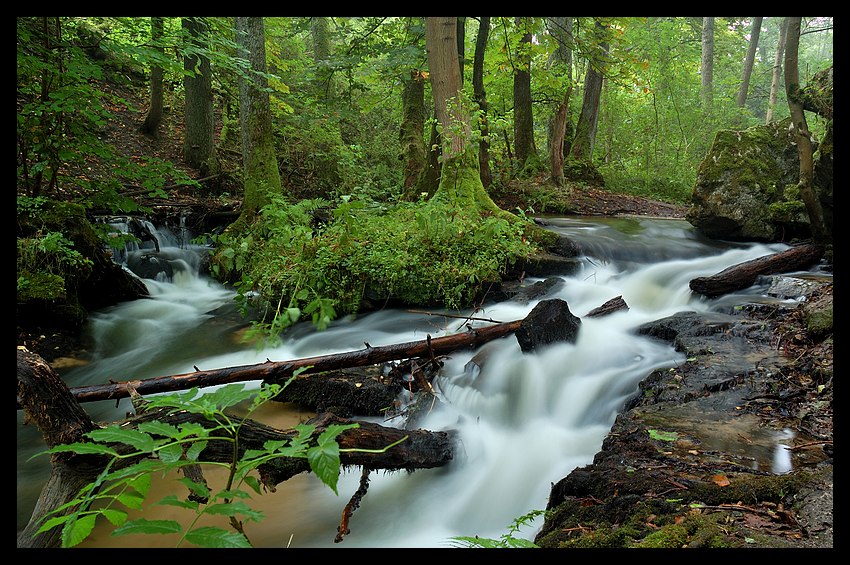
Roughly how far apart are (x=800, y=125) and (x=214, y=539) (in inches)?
300

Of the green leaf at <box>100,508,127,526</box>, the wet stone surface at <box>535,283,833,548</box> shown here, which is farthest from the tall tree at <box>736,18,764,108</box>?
the green leaf at <box>100,508,127,526</box>

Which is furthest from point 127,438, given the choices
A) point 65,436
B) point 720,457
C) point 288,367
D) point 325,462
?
point 720,457

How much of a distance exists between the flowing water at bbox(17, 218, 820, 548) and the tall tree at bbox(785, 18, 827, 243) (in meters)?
1.21

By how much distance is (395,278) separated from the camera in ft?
21.3

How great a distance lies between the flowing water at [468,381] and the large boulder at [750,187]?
1.28 feet

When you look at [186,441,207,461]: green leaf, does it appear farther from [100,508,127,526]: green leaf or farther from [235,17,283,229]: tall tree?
[235,17,283,229]: tall tree

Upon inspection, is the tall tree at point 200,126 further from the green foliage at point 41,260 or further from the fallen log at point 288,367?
the fallen log at point 288,367

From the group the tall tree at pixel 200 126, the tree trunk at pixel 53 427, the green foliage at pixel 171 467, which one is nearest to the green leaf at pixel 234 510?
the green foliage at pixel 171 467

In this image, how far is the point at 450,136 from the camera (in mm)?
7820

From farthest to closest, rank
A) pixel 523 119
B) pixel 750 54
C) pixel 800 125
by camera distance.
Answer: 1. pixel 750 54
2. pixel 523 119
3. pixel 800 125

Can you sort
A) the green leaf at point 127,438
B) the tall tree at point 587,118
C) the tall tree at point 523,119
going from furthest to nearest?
the tall tree at point 587,118, the tall tree at point 523,119, the green leaf at point 127,438

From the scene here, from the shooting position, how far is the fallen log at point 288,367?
3854mm

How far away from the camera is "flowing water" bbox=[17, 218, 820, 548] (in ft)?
10.7

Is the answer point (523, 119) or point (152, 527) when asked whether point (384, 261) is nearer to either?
point (152, 527)
